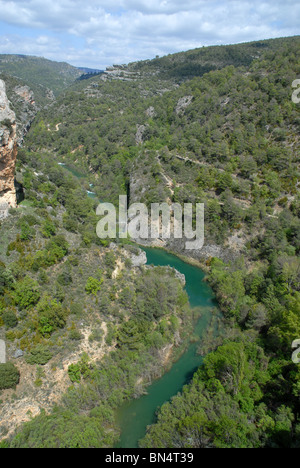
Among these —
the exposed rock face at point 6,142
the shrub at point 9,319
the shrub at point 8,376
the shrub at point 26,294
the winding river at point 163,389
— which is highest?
the exposed rock face at point 6,142

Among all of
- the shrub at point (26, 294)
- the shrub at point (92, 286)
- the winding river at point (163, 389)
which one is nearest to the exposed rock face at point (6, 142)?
the shrub at point (26, 294)

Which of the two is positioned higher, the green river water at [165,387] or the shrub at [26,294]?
the shrub at [26,294]

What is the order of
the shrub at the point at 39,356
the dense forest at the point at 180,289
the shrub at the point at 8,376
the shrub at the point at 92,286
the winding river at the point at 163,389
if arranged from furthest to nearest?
the shrub at the point at 92,286
the shrub at the point at 39,356
the winding river at the point at 163,389
the shrub at the point at 8,376
the dense forest at the point at 180,289

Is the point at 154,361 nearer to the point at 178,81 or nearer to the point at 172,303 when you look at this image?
the point at 172,303

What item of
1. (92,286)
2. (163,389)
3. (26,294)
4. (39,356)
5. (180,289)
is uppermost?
(26,294)

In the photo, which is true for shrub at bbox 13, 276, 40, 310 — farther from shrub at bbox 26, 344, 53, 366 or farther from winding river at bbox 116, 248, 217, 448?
winding river at bbox 116, 248, 217, 448

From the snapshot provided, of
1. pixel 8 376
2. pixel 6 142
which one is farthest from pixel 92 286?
pixel 6 142

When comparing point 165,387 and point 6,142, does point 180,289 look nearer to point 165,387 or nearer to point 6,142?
point 165,387

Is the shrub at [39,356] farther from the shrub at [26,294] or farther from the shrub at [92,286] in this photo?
the shrub at [92,286]
